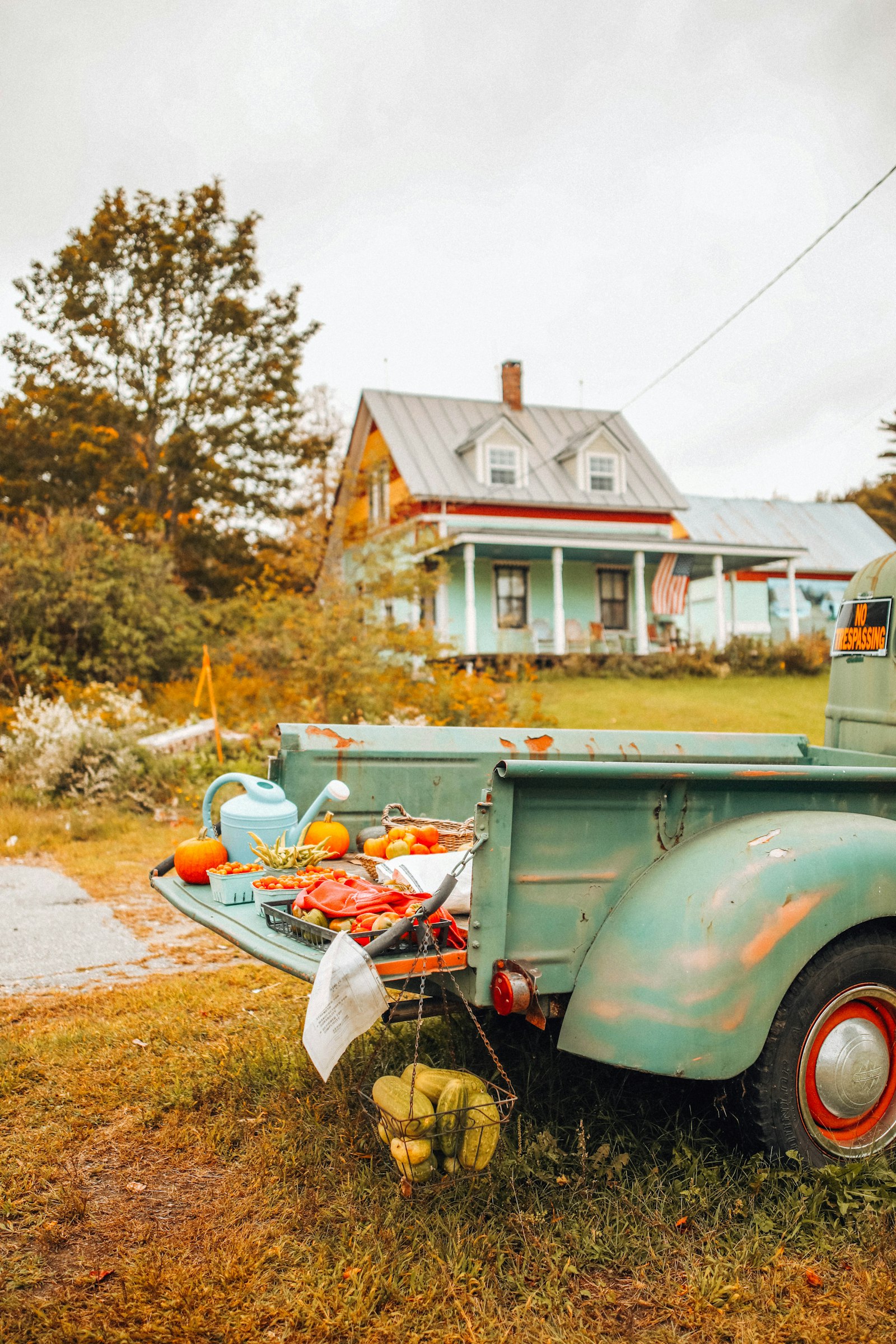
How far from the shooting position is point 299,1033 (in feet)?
13.6

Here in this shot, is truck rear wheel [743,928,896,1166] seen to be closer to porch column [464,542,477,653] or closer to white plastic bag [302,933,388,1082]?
white plastic bag [302,933,388,1082]

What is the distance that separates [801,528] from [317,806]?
32.8 metres

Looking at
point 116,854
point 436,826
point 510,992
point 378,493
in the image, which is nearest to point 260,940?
point 510,992

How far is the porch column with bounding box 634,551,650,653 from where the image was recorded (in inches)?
914

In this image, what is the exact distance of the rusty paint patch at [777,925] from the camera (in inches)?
98.7

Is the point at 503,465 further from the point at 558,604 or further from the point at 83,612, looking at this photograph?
the point at 83,612

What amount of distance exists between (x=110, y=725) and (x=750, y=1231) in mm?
10168

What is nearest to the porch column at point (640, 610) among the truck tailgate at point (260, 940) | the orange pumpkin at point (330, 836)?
the orange pumpkin at point (330, 836)

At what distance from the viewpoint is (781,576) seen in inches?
1230

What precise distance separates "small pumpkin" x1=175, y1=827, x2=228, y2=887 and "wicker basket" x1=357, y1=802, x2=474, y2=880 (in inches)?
21.8

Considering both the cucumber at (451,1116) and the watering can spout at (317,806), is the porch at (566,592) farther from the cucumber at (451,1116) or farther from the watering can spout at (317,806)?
the cucumber at (451,1116)

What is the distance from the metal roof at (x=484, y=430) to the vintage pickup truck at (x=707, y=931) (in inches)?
790

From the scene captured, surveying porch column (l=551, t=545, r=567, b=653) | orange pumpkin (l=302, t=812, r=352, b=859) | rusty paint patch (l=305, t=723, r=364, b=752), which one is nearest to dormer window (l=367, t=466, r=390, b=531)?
porch column (l=551, t=545, r=567, b=653)

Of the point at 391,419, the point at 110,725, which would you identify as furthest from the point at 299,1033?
the point at 391,419
